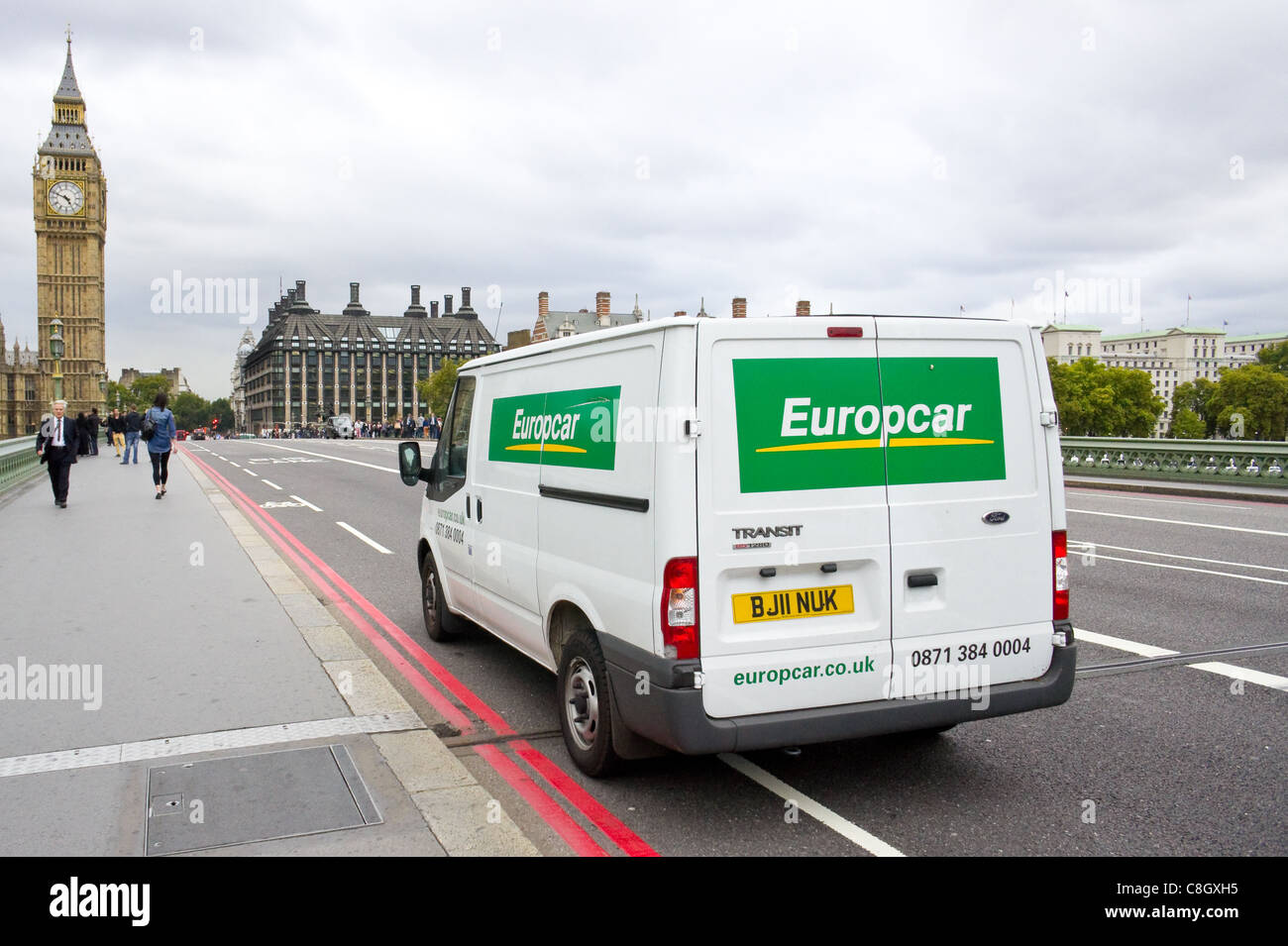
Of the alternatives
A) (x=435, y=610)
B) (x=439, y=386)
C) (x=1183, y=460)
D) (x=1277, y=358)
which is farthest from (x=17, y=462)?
(x=1277, y=358)

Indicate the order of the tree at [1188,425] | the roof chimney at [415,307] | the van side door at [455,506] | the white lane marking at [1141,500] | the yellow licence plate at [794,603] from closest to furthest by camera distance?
1. the yellow licence plate at [794,603]
2. the van side door at [455,506]
3. the white lane marking at [1141,500]
4. the tree at [1188,425]
5. the roof chimney at [415,307]

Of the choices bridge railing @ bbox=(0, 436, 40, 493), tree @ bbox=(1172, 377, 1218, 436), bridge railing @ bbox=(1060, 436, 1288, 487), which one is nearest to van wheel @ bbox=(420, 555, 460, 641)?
bridge railing @ bbox=(0, 436, 40, 493)

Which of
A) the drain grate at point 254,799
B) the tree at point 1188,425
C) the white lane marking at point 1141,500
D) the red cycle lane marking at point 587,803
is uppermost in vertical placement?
the tree at point 1188,425

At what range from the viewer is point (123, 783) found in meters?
4.52

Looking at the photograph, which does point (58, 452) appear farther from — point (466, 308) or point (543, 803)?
point (466, 308)

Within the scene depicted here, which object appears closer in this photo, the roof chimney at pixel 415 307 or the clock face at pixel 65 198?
the clock face at pixel 65 198

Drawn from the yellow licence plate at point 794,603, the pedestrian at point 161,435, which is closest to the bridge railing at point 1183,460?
the yellow licence plate at point 794,603

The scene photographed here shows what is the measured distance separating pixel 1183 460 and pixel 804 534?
22.3 m

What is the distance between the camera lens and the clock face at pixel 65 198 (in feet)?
409

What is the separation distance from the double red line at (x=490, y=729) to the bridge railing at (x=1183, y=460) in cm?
1936

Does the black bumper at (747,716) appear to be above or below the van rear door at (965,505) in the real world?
below

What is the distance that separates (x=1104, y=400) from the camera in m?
111

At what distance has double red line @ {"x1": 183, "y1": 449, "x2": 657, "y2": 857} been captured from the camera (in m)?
4.09

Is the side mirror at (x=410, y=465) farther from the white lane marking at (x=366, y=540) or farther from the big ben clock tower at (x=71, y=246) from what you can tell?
the big ben clock tower at (x=71, y=246)
